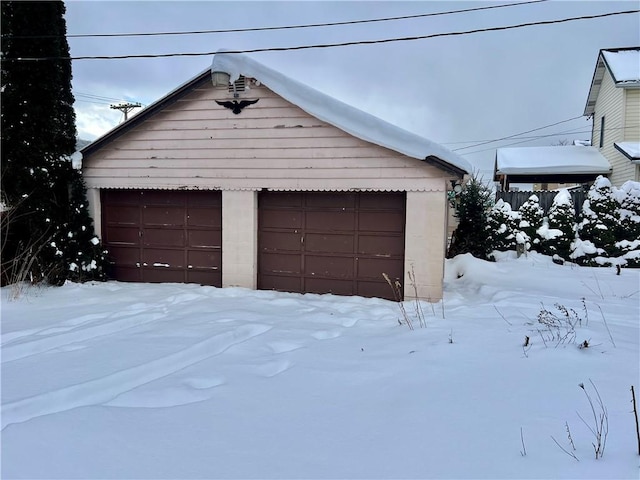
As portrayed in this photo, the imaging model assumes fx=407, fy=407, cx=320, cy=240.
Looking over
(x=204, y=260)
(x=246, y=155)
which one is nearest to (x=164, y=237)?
(x=204, y=260)

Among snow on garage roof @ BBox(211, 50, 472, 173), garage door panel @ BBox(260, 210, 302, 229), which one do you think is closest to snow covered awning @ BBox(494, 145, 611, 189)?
snow on garage roof @ BBox(211, 50, 472, 173)

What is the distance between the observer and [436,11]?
8227mm

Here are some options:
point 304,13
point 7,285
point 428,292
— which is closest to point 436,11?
point 304,13

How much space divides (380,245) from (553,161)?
13.1 metres

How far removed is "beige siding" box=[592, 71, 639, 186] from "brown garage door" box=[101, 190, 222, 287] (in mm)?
14334

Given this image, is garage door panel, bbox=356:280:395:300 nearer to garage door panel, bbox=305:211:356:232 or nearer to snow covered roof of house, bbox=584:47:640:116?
garage door panel, bbox=305:211:356:232

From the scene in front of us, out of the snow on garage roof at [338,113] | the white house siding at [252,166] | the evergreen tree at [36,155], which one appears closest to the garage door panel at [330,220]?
the white house siding at [252,166]

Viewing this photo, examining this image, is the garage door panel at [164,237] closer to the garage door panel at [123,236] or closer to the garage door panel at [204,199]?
the garage door panel at [123,236]

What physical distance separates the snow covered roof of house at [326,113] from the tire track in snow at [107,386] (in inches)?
168

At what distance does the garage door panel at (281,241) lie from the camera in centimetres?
812

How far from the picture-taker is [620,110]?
15508 mm

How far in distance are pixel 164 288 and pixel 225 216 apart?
6.12 feet

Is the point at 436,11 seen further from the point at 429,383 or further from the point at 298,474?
the point at 298,474

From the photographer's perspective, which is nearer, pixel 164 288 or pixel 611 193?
pixel 164 288
